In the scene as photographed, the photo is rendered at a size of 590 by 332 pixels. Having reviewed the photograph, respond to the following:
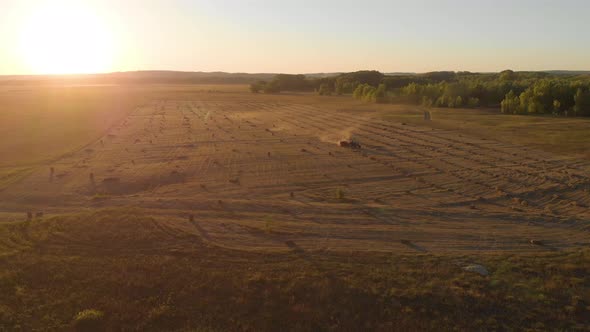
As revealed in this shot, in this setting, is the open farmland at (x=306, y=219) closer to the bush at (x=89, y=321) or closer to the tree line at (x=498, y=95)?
the bush at (x=89, y=321)

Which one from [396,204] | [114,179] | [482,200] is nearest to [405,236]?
[396,204]

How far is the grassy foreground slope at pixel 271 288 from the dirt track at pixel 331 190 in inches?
55.5

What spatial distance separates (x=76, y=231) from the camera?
16.0 metres

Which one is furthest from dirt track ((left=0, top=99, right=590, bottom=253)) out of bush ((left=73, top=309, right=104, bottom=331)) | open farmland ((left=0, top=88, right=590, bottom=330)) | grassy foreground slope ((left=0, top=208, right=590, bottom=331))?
bush ((left=73, top=309, right=104, bottom=331))

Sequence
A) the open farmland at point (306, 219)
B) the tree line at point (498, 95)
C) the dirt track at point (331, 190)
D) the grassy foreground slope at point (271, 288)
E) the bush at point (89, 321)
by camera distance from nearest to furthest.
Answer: the bush at point (89, 321) → the grassy foreground slope at point (271, 288) → the open farmland at point (306, 219) → the dirt track at point (331, 190) → the tree line at point (498, 95)

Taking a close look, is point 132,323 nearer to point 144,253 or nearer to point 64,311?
point 64,311

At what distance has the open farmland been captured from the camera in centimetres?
1203

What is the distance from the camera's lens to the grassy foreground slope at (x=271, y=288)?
432 inches

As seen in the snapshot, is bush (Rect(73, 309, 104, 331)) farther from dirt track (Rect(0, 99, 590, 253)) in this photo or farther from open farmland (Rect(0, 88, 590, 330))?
dirt track (Rect(0, 99, 590, 253))

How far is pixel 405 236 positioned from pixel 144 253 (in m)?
8.34

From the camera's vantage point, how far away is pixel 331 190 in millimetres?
23672

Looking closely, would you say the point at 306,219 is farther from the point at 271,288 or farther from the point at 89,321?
the point at 89,321

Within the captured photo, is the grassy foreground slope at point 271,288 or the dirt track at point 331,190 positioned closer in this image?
the grassy foreground slope at point 271,288

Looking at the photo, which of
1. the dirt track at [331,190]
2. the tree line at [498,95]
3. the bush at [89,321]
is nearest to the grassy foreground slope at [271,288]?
the bush at [89,321]
